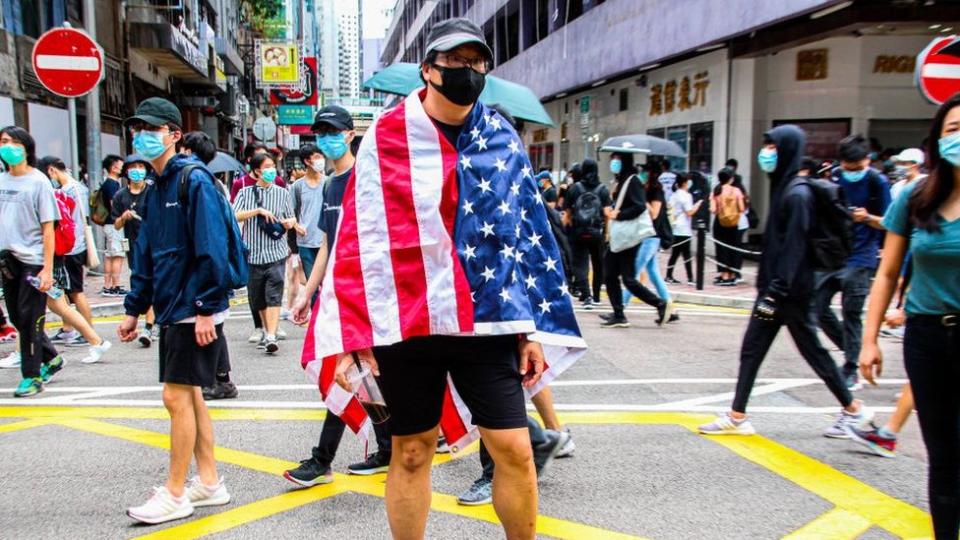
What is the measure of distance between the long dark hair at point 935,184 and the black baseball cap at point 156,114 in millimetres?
3243

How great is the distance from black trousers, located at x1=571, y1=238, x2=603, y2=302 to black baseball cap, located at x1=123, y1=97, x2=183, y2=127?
7.04 meters

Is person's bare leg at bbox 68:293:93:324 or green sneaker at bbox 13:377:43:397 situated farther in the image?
person's bare leg at bbox 68:293:93:324

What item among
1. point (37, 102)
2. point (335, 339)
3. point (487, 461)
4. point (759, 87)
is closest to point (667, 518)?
point (487, 461)

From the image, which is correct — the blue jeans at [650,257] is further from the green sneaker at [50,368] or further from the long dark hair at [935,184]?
the long dark hair at [935,184]

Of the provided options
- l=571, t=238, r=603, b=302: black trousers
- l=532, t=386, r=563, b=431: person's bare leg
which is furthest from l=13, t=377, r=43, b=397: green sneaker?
l=571, t=238, r=603, b=302: black trousers

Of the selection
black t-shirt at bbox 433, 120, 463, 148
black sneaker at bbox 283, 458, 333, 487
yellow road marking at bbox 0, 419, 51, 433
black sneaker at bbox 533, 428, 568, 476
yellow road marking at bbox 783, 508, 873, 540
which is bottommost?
yellow road marking at bbox 0, 419, 51, 433

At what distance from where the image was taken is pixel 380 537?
3.48 m

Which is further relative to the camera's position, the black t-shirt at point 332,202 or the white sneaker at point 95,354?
the white sneaker at point 95,354

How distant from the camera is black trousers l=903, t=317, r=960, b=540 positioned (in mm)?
2898

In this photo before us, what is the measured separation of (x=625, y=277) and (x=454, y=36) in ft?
21.5

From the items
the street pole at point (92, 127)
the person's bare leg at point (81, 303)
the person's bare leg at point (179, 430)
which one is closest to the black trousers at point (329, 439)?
the person's bare leg at point (179, 430)

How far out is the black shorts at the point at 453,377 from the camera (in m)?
2.61

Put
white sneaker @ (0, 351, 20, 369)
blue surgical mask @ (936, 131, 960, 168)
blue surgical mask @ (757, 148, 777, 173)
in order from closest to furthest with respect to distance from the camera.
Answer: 1. blue surgical mask @ (936, 131, 960, 168)
2. blue surgical mask @ (757, 148, 777, 173)
3. white sneaker @ (0, 351, 20, 369)

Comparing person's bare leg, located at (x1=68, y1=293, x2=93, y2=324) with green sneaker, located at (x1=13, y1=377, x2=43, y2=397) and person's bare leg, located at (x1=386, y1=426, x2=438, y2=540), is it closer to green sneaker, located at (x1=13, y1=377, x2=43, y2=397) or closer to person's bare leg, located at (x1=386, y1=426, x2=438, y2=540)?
green sneaker, located at (x1=13, y1=377, x2=43, y2=397)
